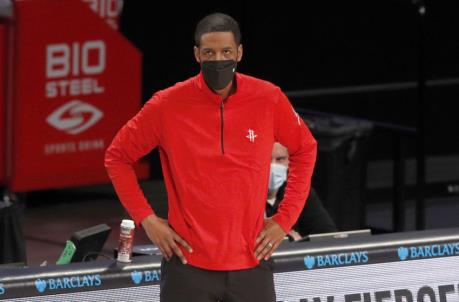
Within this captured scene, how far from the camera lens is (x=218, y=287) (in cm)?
452

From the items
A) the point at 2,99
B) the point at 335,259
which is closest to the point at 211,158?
the point at 335,259

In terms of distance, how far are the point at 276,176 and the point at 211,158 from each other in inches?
92.0

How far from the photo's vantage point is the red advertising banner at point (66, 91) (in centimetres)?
955

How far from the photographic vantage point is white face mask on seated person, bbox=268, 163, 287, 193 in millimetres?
6770

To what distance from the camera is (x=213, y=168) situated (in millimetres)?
4473

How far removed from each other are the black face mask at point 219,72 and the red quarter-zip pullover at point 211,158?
6 cm

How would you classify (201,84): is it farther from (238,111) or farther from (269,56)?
(269,56)

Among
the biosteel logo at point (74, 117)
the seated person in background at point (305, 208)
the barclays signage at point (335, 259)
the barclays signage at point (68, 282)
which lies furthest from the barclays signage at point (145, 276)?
the biosteel logo at point (74, 117)

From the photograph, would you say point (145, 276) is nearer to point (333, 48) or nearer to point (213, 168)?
point (213, 168)

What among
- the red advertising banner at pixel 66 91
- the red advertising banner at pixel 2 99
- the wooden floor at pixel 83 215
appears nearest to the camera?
the wooden floor at pixel 83 215

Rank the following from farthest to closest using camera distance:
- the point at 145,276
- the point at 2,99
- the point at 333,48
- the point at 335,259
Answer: the point at 333,48
the point at 2,99
the point at 335,259
the point at 145,276

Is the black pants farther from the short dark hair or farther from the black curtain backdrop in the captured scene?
the black curtain backdrop

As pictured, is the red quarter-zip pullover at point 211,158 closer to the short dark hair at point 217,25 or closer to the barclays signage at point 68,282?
the short dark hair at point 217,25

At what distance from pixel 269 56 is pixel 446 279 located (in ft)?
18.2
